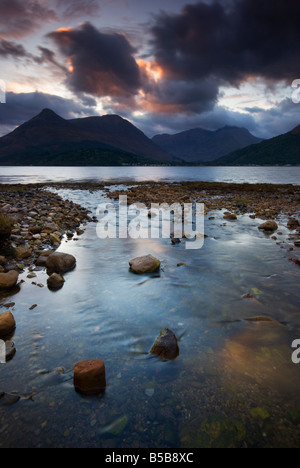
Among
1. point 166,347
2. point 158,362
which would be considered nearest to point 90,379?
point 158,362

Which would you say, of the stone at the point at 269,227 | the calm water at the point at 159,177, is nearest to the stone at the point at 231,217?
the stone at the point at 269,227

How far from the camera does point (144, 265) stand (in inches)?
325

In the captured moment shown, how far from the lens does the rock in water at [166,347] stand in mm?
4336

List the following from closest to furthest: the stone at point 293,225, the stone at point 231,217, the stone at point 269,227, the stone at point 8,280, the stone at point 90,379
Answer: the stone at point 90,379
the stone at point 8,280
the stone at point 269,227
the stone at point 293,225
the stone at point 231,217

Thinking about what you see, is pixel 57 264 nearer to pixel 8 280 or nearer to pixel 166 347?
pixel 8 280

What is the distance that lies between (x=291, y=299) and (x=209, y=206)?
1752 centimetres

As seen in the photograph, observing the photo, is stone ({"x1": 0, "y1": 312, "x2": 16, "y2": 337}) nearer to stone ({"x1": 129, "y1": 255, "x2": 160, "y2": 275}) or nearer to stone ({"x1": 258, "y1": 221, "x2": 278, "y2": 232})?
stone ({"x1": 129, "y1": 255, "x2": 160, "y2": 275})

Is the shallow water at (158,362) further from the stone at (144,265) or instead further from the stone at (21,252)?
the stone at (21,252)

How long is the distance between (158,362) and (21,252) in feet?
23.5

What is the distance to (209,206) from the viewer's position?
914 inches

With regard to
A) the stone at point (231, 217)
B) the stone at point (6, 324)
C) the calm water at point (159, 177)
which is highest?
the calm water at point (159, 177)

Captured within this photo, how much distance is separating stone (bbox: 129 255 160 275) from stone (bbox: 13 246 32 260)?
4111 millimetres

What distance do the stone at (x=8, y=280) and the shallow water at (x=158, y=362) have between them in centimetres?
38
